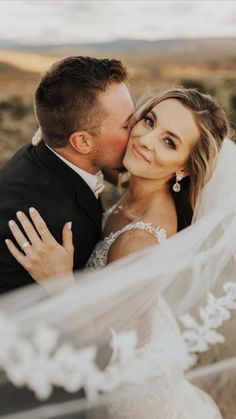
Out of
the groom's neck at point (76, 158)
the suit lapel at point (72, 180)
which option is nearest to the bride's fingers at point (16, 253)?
the suit lapel at point (72, 180)

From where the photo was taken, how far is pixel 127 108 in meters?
1.97

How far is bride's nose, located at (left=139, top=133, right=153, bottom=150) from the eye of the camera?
189cm

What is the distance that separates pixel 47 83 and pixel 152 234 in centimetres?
60

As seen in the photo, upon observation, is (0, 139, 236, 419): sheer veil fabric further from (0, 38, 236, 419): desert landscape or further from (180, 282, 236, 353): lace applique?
(0, 38, 236, 419): desert landscape

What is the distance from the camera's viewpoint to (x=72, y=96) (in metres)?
1.89

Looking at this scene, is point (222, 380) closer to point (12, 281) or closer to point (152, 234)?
point (152, 234)

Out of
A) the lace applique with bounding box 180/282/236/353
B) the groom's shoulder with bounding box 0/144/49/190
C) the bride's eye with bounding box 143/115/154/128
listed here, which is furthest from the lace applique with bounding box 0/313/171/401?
the bride's eye with bounding box 143/115/154/128

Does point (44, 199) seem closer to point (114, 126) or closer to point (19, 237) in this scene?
point (19, 237)

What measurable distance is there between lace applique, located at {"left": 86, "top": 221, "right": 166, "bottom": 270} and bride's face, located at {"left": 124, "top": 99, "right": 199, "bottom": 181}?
178mm

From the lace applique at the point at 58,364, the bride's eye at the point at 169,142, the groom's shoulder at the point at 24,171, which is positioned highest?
the bride's eye at the point at 169,142

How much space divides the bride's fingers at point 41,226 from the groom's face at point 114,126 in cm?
33

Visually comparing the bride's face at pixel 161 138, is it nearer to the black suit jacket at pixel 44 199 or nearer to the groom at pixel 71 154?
the groom at pixel 71 154

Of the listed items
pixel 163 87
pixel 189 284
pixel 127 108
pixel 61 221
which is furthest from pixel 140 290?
pixel 163 87

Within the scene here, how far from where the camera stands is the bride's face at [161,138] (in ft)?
6.29
